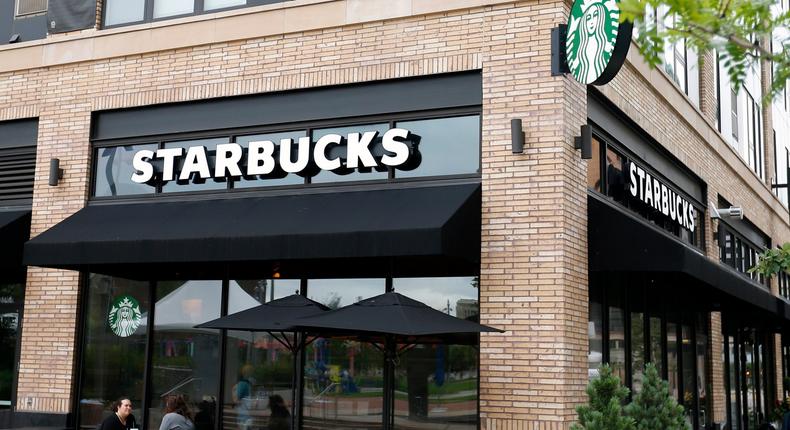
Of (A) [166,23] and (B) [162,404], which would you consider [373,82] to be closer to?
(A) [166,23]

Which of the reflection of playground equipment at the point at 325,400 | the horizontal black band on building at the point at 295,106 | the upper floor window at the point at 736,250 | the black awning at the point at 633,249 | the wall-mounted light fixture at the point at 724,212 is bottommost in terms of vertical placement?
the reflection of playground equipment at the point at 325,400

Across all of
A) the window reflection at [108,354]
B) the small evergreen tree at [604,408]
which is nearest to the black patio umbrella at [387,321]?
the small evergreen tree at [604,408]

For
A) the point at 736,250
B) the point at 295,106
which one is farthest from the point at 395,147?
the point at 736,250

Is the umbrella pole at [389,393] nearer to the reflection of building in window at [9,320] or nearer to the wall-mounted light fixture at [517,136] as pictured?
the wall-mounted light fixture at [517,136]

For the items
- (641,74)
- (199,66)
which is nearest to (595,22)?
(641,74)

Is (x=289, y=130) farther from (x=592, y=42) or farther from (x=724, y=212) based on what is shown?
(x=724, y=212)

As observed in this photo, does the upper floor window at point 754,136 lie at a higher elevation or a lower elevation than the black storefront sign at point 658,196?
higher

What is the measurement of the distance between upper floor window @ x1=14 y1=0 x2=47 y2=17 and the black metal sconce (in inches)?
353

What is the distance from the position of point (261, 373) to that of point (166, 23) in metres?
5.24

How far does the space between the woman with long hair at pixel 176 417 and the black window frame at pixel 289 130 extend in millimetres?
3004

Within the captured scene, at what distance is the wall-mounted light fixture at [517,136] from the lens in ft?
35.0

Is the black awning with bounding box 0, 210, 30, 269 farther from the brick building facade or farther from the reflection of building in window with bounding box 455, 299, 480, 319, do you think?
the reflection of building in window with bounding box 455, 299, 480, 319

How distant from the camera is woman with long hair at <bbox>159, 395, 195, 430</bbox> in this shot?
10.6 m

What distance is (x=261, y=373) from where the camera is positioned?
11.9m
